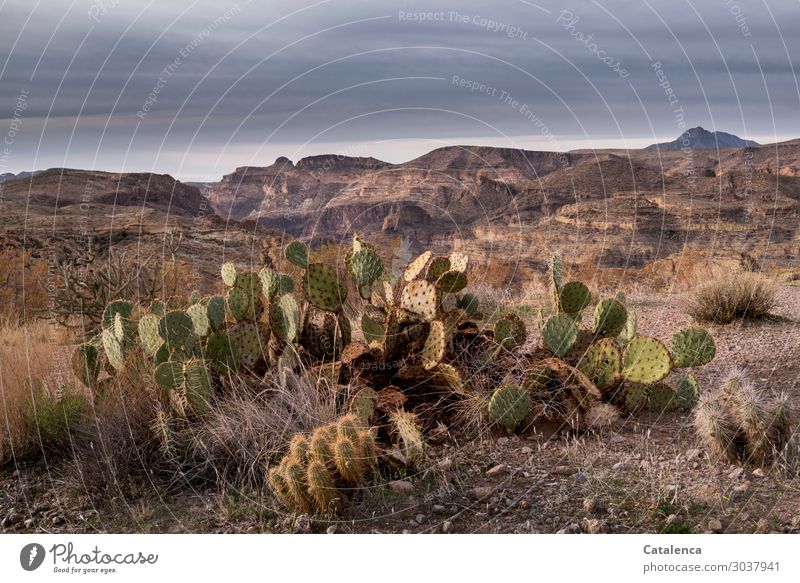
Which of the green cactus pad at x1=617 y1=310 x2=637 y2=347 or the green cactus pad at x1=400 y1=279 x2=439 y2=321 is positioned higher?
the green cactus pad at x1=400 y1=279 x2=439 y2=321

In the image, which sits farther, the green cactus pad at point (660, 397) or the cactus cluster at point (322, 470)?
the green cactus pad at point (660, 397)

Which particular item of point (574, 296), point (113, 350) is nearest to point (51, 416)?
point (113, 350)

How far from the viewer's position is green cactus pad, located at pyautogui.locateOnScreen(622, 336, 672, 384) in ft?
19.1

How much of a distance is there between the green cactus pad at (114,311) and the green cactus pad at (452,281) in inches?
101

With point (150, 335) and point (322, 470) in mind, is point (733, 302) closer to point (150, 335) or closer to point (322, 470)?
point (322, 470)

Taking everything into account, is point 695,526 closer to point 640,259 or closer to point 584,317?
point 584,317

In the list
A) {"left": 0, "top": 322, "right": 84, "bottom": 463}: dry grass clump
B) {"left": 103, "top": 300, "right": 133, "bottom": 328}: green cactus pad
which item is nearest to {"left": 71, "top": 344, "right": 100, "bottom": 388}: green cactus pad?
{"left": 0, "top": 322, "right": 84, "bottom": 463}: dry grass clump

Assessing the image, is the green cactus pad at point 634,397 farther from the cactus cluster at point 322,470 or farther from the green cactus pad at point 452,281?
the cactus cluster at point 322,470

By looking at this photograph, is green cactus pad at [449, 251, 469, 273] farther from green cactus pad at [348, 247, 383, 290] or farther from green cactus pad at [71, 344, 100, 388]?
green cactus pad at [71, 344, 100, 388]

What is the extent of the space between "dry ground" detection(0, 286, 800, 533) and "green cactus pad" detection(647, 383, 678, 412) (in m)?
0.27

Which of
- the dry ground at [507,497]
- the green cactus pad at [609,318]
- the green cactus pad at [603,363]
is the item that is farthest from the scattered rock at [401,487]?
the green cactus pad at [609,318]

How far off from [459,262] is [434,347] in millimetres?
887

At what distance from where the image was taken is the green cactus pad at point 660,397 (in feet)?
19.6
